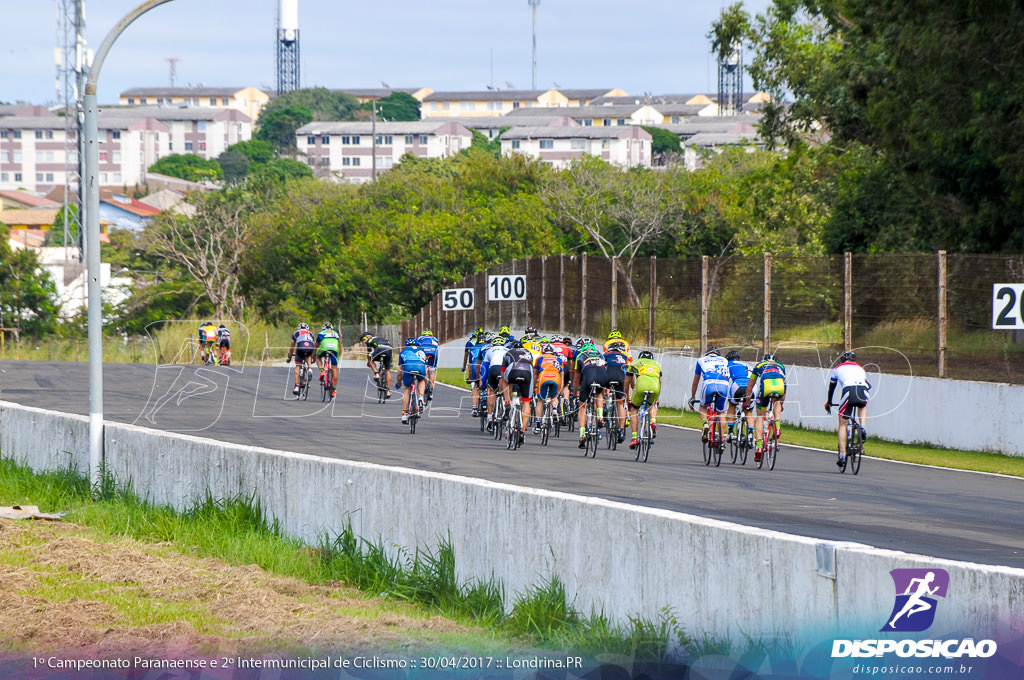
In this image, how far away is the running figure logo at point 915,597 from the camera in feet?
20.9

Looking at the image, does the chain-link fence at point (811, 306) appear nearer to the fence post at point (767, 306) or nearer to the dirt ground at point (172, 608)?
the fence post at point (767, 306)

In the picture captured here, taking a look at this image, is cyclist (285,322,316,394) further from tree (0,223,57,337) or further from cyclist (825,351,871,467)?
tree (0,223,57,337)

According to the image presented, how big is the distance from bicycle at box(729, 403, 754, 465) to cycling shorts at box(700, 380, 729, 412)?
0.35 meters

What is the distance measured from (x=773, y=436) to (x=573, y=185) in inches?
2264

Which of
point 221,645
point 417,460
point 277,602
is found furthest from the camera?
point 417,460

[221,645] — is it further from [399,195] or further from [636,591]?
[399,195]

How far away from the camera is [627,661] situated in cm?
739

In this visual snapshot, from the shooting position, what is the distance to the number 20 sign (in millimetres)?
20203

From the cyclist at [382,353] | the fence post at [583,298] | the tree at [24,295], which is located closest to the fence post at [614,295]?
the fence post at [583,298]

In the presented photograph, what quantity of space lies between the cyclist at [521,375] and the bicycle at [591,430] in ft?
3.16

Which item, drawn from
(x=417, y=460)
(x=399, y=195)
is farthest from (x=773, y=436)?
(x=399, y=195)

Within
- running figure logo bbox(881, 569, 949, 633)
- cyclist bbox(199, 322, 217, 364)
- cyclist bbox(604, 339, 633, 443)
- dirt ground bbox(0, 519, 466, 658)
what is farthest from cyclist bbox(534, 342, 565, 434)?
cyclist bbox(199, 322, 217, 364)

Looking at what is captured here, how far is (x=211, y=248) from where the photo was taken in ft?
249

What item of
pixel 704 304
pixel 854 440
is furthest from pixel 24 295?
pixel 854 440
